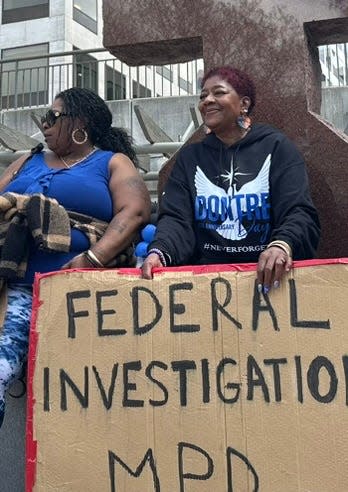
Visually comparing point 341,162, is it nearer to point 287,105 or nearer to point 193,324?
point 287,105

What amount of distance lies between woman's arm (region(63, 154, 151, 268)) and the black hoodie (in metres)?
0.10

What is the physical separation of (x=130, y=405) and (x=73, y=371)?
0.23 m

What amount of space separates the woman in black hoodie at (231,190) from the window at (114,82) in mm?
9501

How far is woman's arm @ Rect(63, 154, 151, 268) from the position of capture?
2.52 m

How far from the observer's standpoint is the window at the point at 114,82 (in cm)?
1201

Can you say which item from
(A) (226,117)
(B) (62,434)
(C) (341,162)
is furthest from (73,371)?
(C) (341,162)

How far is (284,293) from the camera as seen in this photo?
2020 mm

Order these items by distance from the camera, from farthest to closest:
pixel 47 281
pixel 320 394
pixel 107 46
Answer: pixel 107 46 → pixel 47 281 → pixel 320 394

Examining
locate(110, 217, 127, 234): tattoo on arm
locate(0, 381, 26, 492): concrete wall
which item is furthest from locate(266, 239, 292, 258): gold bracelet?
locate(0, 381, 26, 492): concrete wall

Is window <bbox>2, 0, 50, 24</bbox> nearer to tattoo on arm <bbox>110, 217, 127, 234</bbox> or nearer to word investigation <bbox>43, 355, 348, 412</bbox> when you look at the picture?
tattoo on arm <bbox>110, 217, 127, 234</bbox>

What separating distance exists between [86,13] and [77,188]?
56.4ft

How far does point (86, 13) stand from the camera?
18.5m

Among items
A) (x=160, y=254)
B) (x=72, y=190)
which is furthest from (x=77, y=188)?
(x=160, y=254)

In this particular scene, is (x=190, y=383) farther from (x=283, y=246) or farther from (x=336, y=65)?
(x=336, y=65)
